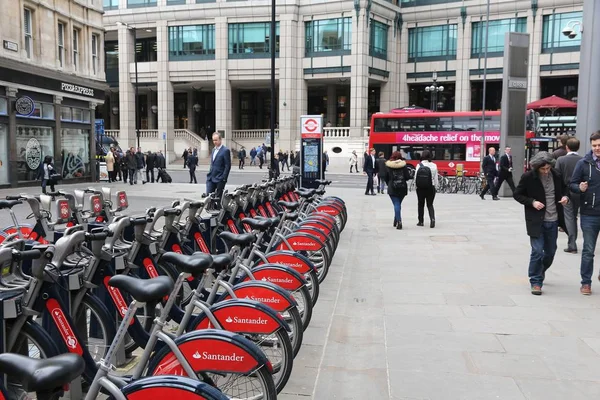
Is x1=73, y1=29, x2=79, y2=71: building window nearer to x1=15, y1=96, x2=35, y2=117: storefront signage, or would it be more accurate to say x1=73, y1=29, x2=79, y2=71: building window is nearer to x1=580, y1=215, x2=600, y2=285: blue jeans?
x1=15, y1=96, x2=35, y2=117: storefront signage

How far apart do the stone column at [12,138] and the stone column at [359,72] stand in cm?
2895

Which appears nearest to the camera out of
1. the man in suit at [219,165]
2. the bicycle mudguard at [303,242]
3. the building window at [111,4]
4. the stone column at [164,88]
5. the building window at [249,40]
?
the bicycle mudguard at [303,242]

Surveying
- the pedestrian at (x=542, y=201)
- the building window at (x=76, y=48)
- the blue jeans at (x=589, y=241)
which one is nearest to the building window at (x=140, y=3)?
the building window at (x=76, y=48)

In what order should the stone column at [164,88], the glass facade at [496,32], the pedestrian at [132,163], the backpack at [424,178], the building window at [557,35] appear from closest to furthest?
the backpack at [424,178]
the pedestrian at [132,163]
the building window at [557,35]
the glass facade at [496,32]
the stone column at [164,88]

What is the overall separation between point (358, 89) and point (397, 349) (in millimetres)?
41489

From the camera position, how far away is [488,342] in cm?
511

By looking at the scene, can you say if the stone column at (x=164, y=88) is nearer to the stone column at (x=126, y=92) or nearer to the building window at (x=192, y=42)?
the building window at (x=192, y=42)

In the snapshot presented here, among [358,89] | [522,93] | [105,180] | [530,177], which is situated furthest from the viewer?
[358,89]

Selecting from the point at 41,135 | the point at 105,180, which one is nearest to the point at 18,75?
the point at 41,135

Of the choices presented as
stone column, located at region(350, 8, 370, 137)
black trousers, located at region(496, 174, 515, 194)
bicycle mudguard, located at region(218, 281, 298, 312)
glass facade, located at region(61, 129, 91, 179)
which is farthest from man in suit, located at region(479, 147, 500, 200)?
stone column, located at region(350, 8, 370, 137)

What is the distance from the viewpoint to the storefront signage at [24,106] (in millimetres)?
20952

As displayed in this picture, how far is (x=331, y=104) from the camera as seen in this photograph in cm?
5219

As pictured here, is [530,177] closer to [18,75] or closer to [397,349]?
[397,349]

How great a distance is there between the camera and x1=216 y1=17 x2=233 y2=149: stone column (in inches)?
1871
